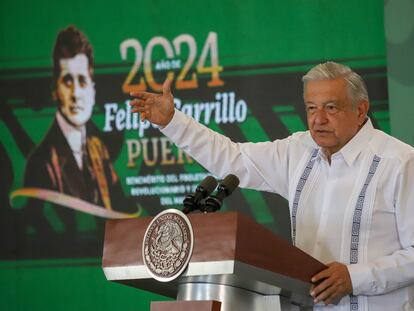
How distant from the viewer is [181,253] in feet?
7.55

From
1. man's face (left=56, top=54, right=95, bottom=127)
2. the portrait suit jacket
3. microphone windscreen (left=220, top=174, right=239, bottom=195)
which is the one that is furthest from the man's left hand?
man's face (left=56, top=54, right=95, bottom=127)

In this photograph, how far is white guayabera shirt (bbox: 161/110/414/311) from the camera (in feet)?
9.13

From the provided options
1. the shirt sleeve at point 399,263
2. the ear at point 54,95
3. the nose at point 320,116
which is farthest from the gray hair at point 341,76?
the ear at point 54,95

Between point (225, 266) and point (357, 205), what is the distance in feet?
2.71

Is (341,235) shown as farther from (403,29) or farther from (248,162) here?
(403,29)

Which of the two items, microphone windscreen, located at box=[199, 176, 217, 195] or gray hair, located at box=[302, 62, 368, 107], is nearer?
microphone windscreen, located at box=[199, 176, 217, 195]

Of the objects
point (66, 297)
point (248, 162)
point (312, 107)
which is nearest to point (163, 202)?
point (66, 297)

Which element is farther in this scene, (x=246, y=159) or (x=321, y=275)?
(x=246, y=159)

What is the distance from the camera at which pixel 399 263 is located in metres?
2.76

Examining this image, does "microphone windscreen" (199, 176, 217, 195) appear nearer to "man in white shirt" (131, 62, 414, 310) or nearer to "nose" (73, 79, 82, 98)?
"man in white shirt" (131, 62, 414, 310)

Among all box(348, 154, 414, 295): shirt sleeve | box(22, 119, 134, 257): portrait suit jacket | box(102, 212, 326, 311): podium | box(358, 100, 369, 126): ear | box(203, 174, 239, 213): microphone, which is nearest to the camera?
box(102, 212, 326, 311): podium

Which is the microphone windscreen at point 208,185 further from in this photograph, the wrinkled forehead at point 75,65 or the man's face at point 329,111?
the wrinkled forehead at point 75,65

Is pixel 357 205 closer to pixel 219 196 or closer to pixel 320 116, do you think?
pixel 320 116

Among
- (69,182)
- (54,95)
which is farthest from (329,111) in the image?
(54,95)
